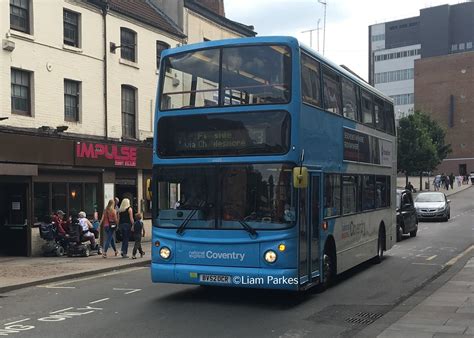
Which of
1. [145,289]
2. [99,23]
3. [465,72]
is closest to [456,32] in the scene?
[465,72]

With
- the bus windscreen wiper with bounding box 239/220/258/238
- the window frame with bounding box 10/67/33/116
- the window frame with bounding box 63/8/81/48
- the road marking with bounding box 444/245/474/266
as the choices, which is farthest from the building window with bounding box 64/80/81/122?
the road marking with bounding box 444/245/474/266

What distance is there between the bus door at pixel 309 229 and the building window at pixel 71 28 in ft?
40.2

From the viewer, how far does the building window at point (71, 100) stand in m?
18.4

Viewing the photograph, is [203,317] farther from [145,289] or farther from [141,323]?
[145,289]

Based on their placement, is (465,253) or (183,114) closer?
(183,114)

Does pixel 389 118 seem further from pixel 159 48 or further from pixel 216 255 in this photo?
pixel 159 48

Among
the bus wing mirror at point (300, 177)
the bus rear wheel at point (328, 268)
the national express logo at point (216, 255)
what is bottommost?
the bus rear wheel at point (328, 268)

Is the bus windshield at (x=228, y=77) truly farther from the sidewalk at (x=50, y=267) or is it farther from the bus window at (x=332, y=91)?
the sidewalk at (x=50, y=267)

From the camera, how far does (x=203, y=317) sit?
8.18 m

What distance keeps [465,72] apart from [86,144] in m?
86.1

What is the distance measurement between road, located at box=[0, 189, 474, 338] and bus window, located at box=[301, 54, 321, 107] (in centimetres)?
342

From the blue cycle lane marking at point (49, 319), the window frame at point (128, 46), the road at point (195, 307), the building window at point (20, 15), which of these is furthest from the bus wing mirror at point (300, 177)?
the window frame at point (128, 46)

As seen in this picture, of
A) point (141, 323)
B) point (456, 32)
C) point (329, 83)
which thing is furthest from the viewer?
point (456, 32)

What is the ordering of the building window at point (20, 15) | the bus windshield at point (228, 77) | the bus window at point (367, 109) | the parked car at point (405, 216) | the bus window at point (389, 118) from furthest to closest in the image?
the parked car at point (405, 216) → the building window at point (20, 15) → the bus window at point (389, 118) → the bus window at point (367, 109) → the bus windshield at point (228, 77)
